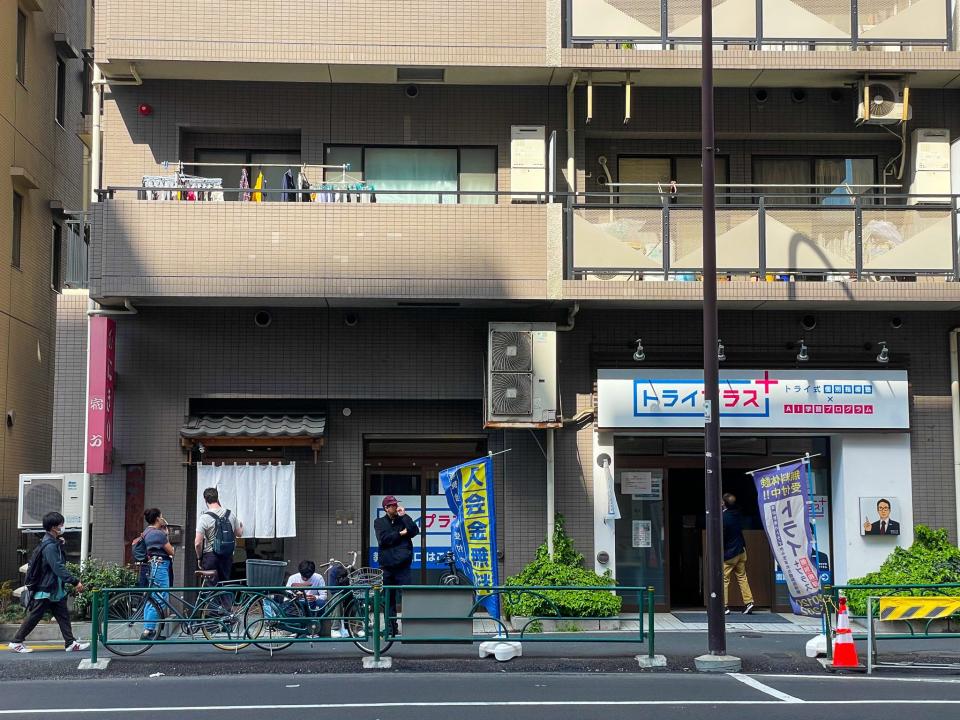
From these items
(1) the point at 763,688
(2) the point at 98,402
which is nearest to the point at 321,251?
(2) the point at 98,402

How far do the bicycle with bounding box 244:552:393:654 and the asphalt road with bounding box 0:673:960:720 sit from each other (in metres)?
0.86

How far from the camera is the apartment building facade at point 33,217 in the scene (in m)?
21.2

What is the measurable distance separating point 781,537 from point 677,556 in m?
3.97

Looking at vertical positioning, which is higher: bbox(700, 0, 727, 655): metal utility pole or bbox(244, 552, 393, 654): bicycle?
bbox(700, 0, 727, 655): metal utility pole

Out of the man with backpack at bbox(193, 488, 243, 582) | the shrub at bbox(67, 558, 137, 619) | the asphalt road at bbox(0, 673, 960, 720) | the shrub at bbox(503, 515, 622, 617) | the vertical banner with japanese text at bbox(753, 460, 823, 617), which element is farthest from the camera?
the shrub at bbox(67, 558, 137, 619)

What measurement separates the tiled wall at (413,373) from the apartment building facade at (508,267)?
5 cm

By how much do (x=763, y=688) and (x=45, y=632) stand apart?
395 inches

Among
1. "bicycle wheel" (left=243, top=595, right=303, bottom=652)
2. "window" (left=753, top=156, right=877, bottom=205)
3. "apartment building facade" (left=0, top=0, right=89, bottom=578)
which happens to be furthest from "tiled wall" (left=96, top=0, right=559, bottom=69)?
"bicycle wheel" (left=243, top=595, right=303, bottom=652)

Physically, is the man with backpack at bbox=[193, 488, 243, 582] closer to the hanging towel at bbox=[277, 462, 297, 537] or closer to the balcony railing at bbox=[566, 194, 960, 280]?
the hanging towel at bbox=[277, 462, 297, 537]

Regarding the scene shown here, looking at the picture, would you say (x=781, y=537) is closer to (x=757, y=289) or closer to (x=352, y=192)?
(x=757, y=289)

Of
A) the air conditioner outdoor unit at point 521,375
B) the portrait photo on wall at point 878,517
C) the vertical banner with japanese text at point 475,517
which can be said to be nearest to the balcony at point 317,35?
the air conditioner outdoor unit at point 521,375

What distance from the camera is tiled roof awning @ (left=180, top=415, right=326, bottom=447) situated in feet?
58.0

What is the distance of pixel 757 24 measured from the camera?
1784 cm

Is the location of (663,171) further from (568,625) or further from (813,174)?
(568,625)
